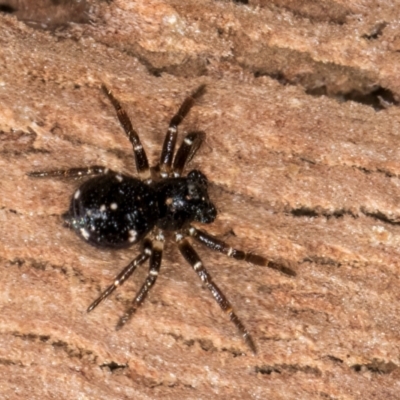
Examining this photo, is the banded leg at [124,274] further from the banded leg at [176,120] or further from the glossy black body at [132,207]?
the banded leg at [176,120]

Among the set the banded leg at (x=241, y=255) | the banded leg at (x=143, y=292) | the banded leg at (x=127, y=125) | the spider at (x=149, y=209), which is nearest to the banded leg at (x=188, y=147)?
the spider at (x=149, y=209)

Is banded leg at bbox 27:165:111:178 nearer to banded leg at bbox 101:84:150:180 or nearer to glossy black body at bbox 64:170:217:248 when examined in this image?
glossy black body at bbox 64:170:217:248

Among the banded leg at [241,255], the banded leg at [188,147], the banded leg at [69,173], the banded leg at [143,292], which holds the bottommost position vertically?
the banded leg at [143,292]

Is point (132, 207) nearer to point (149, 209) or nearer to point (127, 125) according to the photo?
point (149, 209)

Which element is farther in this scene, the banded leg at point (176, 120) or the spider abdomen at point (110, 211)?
the banded leg at point (176, 120)

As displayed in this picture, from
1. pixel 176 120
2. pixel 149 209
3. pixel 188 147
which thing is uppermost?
pixel 176 120

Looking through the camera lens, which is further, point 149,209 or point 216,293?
point 149,209

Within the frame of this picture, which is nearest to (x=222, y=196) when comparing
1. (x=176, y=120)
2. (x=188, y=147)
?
(x=188, y=147)

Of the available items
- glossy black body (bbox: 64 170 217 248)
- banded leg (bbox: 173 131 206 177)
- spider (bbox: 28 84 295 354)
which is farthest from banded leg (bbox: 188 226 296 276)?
banded leg (bbox: 173 131 206 177)
